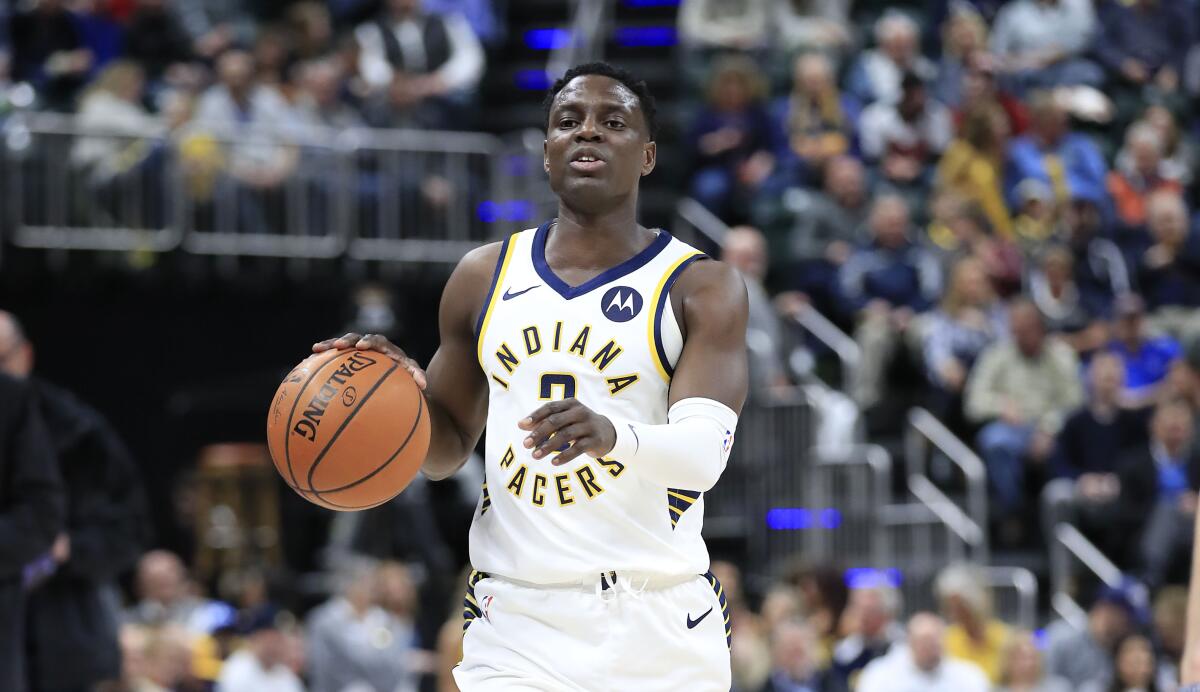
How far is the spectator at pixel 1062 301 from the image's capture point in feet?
48.0

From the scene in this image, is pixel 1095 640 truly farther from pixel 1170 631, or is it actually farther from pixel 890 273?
pixel 890 273

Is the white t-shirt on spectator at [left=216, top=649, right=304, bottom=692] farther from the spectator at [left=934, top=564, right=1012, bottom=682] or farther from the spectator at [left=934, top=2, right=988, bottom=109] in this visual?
the spectator at [left=934, top=2, right=988, bottom=109]

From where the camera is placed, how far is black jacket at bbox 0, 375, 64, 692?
7164 mm

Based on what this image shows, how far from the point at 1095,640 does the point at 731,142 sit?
220 inches

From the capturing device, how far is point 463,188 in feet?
51.3

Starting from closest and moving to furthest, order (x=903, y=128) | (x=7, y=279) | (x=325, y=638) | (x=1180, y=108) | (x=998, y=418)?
(x=325, y=638) < (x=998, y=418) < (x=7, y=279) < (x=903, y=128) < (x=1180, y=108)

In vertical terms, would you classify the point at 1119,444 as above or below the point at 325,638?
above

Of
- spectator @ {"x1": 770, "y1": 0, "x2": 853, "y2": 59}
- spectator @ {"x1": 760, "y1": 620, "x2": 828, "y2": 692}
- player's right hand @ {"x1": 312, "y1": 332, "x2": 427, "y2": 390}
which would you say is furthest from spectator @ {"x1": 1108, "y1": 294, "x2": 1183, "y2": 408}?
player's right hand @ {"x1": 312, "y1": 332, "x2": 427, "y2": 390}

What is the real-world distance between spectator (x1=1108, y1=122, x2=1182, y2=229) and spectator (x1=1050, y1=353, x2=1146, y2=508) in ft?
8.70

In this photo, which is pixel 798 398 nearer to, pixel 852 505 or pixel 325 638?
pixel 852 505

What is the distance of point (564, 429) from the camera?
14.4 feet

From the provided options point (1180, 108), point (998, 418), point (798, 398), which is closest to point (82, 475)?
point (798, 398)

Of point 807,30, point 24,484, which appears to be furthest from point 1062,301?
point 24,484

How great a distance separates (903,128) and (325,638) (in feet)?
21.6
